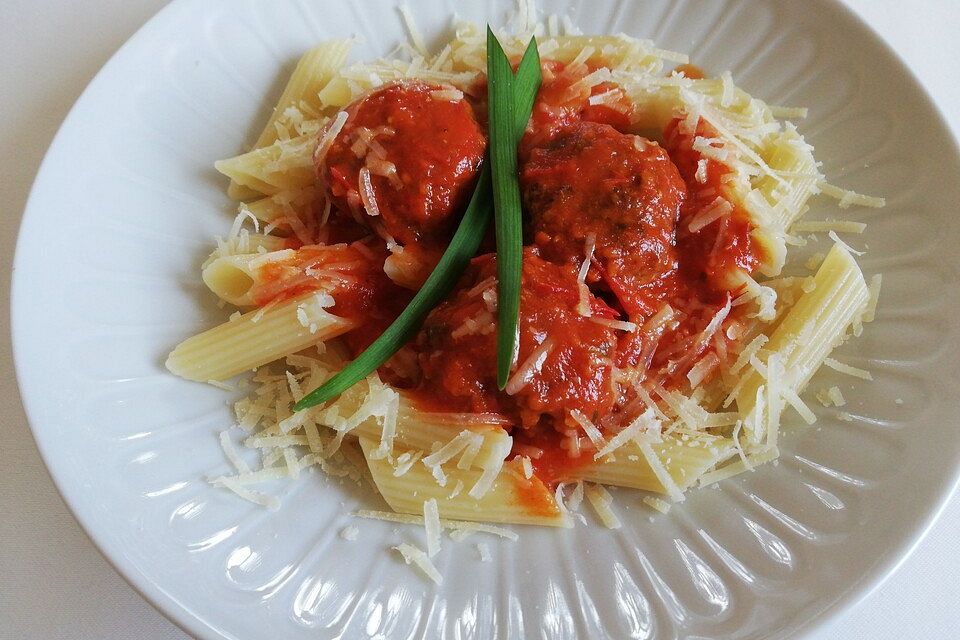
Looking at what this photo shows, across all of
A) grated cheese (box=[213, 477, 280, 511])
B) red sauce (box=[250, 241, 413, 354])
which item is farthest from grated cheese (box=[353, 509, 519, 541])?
red sauce (box=[250, 241, 413, 354])

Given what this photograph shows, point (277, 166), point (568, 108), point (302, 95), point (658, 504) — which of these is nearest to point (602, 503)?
point (658, 504)

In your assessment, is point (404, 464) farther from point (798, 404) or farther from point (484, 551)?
point (798, 404)

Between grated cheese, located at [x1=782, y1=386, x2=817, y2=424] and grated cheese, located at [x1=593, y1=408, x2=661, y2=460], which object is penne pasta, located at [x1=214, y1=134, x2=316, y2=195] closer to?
grated cheese, located at [x1=593, y1=408, x2=661, y2=460]

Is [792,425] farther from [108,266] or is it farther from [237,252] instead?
[108,266]

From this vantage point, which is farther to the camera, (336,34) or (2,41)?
(2,41)

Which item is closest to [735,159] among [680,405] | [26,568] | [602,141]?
[602,141]

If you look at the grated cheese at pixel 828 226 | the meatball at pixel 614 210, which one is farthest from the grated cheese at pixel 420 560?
the grated cheese at pixel 828 226
